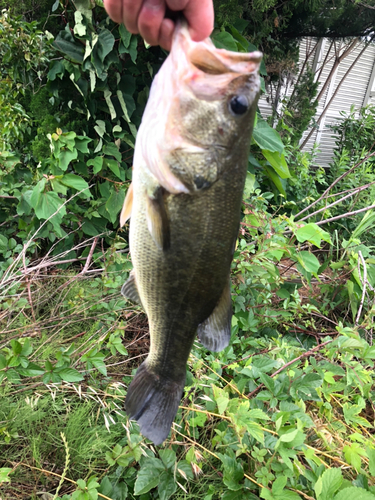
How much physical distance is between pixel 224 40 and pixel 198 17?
1757 mm

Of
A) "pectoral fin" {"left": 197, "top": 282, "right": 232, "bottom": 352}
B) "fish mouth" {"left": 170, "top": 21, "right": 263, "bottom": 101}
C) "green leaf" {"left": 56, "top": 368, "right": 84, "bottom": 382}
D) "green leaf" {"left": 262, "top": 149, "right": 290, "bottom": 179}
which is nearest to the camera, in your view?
"fish mouth" {"left": 170, "top": 21, "right": 263, "bottom": 101}

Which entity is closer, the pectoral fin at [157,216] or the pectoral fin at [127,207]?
the pectoral fin at [157,216]

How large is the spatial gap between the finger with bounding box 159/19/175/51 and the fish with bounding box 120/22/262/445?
0.09 meters

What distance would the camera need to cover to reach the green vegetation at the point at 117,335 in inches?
58.8

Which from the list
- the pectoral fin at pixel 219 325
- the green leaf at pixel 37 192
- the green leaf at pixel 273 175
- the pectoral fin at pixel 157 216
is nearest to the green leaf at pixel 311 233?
the green leaf at pixel 273 175

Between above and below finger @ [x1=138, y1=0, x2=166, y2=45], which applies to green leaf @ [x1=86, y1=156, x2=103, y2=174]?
below

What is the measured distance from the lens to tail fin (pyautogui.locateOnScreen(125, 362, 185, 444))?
1123 mm

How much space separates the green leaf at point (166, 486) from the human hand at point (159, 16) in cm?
186

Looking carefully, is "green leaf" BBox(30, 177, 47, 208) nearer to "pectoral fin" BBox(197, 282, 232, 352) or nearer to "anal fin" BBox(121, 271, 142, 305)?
"anal fin" BBox(121, 271, 142, 305)

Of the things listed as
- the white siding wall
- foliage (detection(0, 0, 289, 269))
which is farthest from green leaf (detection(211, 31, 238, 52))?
the white siding wall

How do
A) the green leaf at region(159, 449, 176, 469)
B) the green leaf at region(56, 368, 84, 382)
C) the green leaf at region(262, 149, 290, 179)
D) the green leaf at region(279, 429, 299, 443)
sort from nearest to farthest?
the green leaf at region(279, 429, 299, 443)
the green leaf at region(56, 368, 84, 382)
the green leaf at region(159, 449, 176, 469)
the green leaf at region(262, 149, 290, 179)

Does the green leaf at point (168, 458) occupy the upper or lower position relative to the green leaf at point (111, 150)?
lower

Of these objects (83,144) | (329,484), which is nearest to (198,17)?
(329,484)

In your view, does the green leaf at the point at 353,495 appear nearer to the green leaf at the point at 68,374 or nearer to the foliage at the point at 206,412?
the foliage at the point at 206,412
